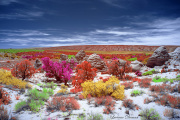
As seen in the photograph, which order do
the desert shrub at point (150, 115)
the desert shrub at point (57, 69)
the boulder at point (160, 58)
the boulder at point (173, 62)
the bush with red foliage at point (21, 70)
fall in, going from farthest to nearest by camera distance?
the boulder at point (160, 58)
the boulder at point (173, 62)
the desert shrub at point (57, 69)
the bush with red foliage at point (21, 70)
the desert shrub at point (150, 115)

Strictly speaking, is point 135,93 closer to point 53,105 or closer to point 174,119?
point 174,119

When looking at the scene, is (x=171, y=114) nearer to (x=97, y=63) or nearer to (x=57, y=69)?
(x=57, y=69)

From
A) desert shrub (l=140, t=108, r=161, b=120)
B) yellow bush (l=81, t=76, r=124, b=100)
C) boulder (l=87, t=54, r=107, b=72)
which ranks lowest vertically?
desert shrub (l=140, t=108, r=161, b=120)

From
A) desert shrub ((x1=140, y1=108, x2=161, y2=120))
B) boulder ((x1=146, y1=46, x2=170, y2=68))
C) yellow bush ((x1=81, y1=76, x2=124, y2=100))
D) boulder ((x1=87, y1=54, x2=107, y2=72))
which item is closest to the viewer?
desert shrub ((x1=140, y1=108, x2=161, y2=120))

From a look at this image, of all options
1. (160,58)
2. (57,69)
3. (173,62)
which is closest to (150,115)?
(57,69)

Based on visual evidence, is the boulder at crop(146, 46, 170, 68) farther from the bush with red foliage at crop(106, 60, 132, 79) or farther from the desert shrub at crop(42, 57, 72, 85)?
the desert shrub at crop(42, 57, 72, 85)

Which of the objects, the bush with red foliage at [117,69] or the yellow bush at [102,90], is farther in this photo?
the bush with red foliage at [117,69]

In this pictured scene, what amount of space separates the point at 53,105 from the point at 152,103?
430 centimetres

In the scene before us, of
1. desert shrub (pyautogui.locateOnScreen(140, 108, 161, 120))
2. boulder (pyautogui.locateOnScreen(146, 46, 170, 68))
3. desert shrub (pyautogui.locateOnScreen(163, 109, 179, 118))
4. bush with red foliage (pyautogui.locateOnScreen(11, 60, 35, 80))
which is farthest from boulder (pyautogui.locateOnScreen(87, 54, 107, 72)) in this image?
desert shrub (pyautogui.locateOnScreen(163, 109, 179, 118))

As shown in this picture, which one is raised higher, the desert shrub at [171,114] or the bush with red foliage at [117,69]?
the bush with red foliage at [117,69]

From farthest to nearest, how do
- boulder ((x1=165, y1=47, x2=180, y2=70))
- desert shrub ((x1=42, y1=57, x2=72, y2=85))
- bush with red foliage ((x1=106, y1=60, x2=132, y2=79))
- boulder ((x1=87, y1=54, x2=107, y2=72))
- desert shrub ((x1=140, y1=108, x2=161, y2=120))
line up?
boulder ((x1=87, y1=54, x2=107, y2=72)) → boulder ((x1=165, y1=47, x2=180, y2=70)) → bush with red foliage ((x1=106, y1=60, x2=132, y2=79)) → desert shrub ((x1=42, y1=57, x2=72, y2=85)) → desert shrub ((x1=140, y1=108, x2=161, y2=120))

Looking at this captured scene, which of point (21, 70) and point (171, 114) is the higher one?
point (21, 70)

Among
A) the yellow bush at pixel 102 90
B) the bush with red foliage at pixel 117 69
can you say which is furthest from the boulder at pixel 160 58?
the yellow bush at pixel 102 90

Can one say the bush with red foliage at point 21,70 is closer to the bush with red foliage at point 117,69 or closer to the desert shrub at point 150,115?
the bush with red foliage at point 117,69
